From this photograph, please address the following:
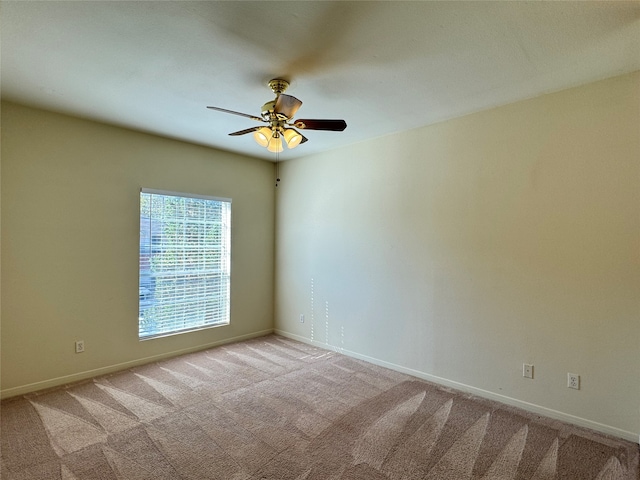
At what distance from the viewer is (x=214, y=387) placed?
10.5 feet

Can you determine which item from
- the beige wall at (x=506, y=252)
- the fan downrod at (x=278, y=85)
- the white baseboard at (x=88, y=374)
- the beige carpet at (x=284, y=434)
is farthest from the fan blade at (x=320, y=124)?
the white baseboard at (x=88, y=374)

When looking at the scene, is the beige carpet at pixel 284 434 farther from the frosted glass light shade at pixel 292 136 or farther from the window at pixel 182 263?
the frosted glass light shade at pixel 292 136

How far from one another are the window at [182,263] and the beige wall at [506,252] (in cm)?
153

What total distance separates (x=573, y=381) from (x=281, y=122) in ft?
9.99

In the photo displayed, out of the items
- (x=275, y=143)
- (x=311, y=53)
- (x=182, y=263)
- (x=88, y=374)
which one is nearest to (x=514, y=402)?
(x=275, y=143)

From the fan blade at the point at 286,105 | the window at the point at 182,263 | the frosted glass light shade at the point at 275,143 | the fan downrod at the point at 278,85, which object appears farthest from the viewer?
the window at the point at 182,263

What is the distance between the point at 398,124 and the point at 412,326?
2157 mm

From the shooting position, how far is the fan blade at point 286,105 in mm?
2355

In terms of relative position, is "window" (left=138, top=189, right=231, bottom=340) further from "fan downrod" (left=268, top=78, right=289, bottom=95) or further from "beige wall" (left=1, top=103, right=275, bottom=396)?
"fan downrod" (left=268, top=78, right=289, bottom=95)

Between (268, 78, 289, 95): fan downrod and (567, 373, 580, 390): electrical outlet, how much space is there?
318 cm

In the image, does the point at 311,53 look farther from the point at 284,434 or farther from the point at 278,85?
the point at 284,434

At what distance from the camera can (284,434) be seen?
7.95 ft

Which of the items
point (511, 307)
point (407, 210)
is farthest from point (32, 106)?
point (511, 307)

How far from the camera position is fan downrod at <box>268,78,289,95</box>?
2504 millimetres
